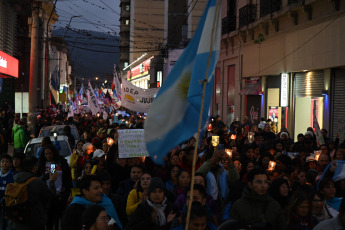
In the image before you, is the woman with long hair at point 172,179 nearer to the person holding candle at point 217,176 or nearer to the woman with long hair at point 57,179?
the person holding candle at point 217,176

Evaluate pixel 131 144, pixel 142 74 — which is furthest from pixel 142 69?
pixel 131 144

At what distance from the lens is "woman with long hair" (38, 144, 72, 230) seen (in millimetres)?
8781

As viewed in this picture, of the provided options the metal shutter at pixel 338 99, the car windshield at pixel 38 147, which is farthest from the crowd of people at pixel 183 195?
the metal shutter at pixel 338 99

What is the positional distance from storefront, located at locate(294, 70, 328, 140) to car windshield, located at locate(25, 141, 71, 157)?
9884 mm

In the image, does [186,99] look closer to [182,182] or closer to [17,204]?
[182,182]

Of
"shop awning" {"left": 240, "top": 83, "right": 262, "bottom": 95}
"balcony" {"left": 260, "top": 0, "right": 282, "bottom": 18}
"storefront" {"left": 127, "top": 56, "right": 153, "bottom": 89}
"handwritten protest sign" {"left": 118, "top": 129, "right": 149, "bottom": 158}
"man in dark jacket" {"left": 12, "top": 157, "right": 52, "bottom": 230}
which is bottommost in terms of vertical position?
"man in dark jacket" {"left": 12, "top": 157, "right": 52, "bottom": 230}

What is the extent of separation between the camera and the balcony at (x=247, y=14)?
27350mm

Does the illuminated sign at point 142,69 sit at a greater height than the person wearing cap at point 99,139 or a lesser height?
greater

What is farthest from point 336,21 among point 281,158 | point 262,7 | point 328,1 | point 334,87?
point 281,158

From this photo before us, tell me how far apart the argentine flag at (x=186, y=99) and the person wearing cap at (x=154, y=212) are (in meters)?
1.29

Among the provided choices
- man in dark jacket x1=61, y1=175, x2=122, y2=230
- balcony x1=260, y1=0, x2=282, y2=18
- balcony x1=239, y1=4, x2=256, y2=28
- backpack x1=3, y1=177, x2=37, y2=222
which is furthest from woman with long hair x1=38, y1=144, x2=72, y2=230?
balcony x1=239, y1=4, x2=256, y2=28

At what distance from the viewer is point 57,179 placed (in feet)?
29.0

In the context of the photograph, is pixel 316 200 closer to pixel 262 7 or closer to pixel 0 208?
pixel 0 208

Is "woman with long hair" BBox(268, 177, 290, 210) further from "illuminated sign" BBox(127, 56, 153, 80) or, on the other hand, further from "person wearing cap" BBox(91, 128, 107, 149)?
"illuminated sign" BBox(127, 56, 153, 80)
